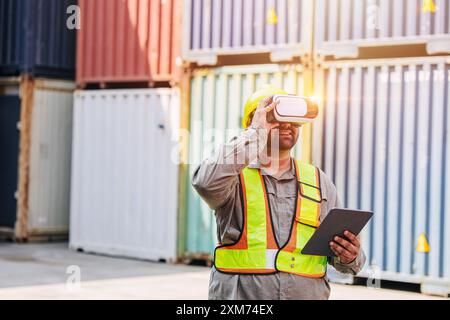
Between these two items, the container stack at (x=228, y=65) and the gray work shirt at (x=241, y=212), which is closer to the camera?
the gray work shirt at (x=241, y=212)

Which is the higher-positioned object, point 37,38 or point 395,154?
point 37,38

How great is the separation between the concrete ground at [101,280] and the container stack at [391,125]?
570mm

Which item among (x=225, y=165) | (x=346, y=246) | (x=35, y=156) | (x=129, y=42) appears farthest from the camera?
(x=35, y=156)

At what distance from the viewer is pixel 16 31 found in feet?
50.4

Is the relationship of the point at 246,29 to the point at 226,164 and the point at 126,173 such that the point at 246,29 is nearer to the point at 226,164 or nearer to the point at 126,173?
the point at 126,173

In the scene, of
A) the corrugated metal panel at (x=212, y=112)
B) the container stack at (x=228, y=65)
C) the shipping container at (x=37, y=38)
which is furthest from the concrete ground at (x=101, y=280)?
the shipping container at (x=37, y=38)

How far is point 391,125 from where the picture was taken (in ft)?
36.1

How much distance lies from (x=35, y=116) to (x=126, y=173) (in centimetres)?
253

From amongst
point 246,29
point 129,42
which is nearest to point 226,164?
point 246,29

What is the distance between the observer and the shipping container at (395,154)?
1061cm

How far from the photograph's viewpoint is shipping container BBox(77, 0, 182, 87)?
44.2 feet

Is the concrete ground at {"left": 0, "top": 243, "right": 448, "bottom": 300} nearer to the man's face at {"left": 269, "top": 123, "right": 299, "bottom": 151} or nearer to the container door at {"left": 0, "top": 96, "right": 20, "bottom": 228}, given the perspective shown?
the container door at {"left": 0, "top": 96, "right": 20, "bottom": 228}

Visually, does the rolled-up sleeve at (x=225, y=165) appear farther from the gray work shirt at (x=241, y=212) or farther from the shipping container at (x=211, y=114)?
the shipping container at (x=211, y=114)

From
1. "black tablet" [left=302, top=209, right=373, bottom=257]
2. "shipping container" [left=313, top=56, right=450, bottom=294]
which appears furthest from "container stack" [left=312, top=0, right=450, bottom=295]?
"black tablet" [left=302, top=209, right=373, bottom=257]
